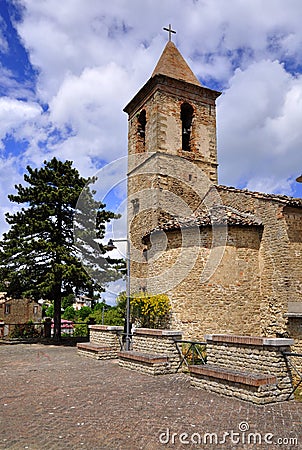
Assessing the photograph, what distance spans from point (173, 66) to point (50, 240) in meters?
13.0

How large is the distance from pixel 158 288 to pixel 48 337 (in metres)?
9.20

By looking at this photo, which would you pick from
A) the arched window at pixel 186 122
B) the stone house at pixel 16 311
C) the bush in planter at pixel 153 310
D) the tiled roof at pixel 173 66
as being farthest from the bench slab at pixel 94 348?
the stone house at pixel 16 311

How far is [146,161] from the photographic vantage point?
21.1m

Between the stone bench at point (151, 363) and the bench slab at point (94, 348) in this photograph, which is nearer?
the stone bench at point (151, 363)

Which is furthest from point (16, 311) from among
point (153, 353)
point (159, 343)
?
point (159, 343)

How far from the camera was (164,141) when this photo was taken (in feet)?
66.9

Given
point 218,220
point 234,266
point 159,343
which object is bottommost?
point 159,343

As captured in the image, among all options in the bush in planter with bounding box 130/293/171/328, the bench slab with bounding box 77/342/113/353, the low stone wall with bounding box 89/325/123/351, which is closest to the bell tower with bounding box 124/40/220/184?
the bush in planter with bounding box 130/293/171/328

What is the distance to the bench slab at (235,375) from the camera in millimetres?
6758

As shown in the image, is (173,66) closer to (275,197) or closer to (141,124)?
(141,124)

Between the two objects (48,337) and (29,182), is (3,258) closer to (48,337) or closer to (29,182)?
(29,182)

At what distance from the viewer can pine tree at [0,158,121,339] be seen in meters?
17.7

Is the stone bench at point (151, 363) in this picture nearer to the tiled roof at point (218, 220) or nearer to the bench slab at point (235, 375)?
the bench slab at point (235, 375)

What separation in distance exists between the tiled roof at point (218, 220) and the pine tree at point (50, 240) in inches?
221
